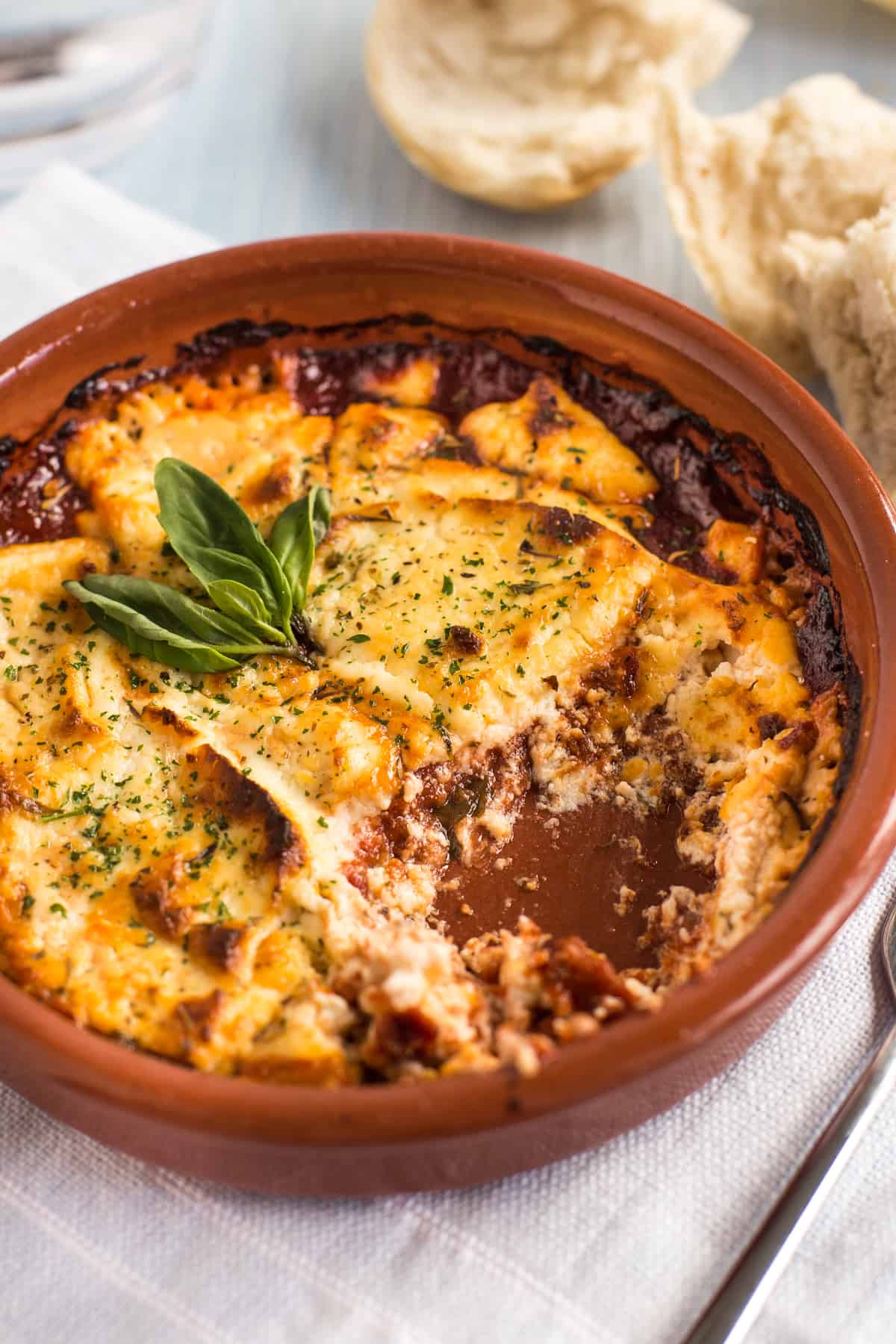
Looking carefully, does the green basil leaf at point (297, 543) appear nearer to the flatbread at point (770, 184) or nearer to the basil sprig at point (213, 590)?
the basil sprig at point (213, 590)

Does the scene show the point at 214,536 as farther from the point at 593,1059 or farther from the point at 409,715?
the point at 593,1059

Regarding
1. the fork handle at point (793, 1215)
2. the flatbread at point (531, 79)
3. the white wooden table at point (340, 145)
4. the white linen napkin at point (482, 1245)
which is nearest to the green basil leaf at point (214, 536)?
the white linen napkin at point (482, 1245)

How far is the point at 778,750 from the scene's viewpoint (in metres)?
2.46

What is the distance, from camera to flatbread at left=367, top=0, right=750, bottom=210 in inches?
157

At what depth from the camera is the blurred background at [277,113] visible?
438cm

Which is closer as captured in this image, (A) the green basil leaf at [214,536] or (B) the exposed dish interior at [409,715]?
(B) the exposed dish interior at [409,715]

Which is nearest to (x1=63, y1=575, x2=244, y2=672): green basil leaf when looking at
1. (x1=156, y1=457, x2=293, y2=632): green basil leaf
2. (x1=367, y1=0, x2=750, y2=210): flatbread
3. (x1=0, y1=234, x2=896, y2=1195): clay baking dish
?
(x1=156, y1=457, x2=293, y2=632): green basil leaf

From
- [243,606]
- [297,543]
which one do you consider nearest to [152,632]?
[243,606]

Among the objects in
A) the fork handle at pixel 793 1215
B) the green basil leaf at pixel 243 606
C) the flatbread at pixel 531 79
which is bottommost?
the fork handle at pixel 793 1215

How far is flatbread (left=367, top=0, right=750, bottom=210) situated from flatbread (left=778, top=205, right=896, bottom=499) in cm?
87

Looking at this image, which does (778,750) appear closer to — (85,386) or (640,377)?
(640,377)

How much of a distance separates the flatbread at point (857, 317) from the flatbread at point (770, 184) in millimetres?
104

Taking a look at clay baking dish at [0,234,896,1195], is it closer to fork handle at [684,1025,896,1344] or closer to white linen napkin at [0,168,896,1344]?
white linen napkin at [0,168,896,1344]

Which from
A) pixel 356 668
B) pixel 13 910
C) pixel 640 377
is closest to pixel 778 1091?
pixel 356 668
